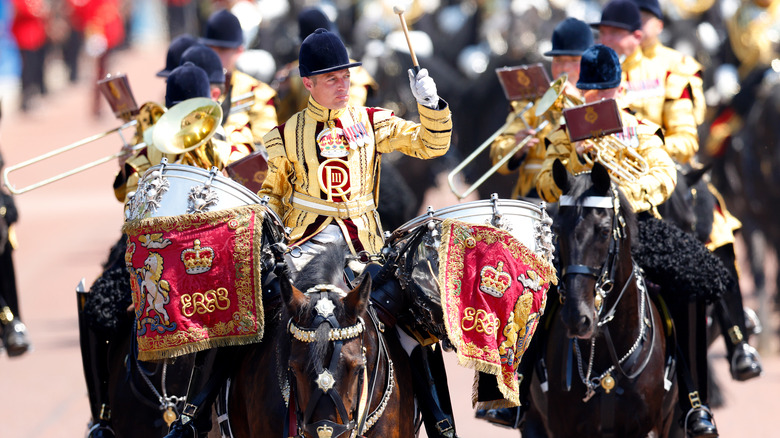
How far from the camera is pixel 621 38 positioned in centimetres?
787

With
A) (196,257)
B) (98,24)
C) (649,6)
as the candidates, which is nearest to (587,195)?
(196,257)

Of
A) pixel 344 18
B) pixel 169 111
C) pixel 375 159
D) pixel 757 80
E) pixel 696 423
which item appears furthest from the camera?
pixel 344 18

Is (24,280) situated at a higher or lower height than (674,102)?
lower

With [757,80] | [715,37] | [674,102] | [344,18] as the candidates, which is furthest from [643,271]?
[344,18]

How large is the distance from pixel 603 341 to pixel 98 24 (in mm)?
21338

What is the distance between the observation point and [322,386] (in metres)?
4.77

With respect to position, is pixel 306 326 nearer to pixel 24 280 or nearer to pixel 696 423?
pixel 696 423

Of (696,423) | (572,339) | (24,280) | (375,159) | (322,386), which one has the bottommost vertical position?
(24,280)

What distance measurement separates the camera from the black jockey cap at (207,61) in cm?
743

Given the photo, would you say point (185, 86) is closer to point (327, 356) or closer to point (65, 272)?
point (327, 356)

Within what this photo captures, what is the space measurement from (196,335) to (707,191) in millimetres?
3966

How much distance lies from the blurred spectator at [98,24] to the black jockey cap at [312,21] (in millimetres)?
16444

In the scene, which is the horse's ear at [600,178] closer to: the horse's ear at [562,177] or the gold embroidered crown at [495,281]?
the horse's ear at [562,177]

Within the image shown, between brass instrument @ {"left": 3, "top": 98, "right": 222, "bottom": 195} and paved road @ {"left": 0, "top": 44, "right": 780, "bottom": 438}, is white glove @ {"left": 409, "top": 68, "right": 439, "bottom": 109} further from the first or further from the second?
paved road @ {"left": 0, "top": 44, "right": 780, "bottom": 438}
